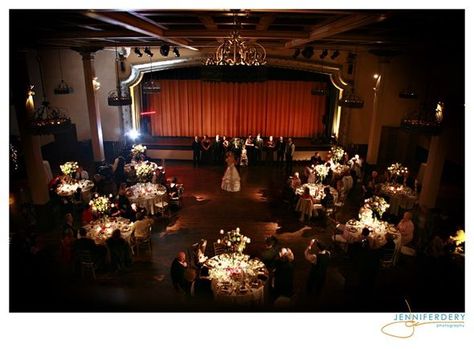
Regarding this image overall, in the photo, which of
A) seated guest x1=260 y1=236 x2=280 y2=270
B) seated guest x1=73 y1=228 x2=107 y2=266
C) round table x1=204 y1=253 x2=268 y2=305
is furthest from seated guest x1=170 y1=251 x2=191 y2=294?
Answer: seated guest x1=73 y1=228 x2=107 y2=266

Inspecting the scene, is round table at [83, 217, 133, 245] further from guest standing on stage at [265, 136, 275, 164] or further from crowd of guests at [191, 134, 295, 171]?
guest standing on stage at [265, 136, 275, 164]

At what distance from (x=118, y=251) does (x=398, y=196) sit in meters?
7.16

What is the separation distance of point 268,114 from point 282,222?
9.21 m

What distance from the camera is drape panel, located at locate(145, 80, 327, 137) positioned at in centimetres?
1683

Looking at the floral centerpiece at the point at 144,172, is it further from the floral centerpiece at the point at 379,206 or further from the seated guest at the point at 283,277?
the floral centerpiece at the point at 379,206

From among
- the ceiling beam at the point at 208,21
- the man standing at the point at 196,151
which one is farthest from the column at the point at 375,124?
the ceiling beam at the point at 208,21

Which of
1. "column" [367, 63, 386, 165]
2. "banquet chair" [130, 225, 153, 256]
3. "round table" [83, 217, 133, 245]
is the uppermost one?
"column" [367, 63, 386, 165]

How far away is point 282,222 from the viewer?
9.21 m

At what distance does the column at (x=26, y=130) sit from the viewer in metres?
7.67

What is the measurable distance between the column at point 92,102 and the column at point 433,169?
34.6ft

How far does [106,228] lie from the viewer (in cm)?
721

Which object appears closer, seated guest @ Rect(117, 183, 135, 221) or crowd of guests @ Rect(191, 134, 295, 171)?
seated guest @ Rect(117, 183, 135, 221)

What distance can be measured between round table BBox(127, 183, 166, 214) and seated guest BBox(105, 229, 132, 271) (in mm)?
1987

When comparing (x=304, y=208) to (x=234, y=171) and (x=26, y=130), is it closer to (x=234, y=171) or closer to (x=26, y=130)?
(x=234, y=171)
